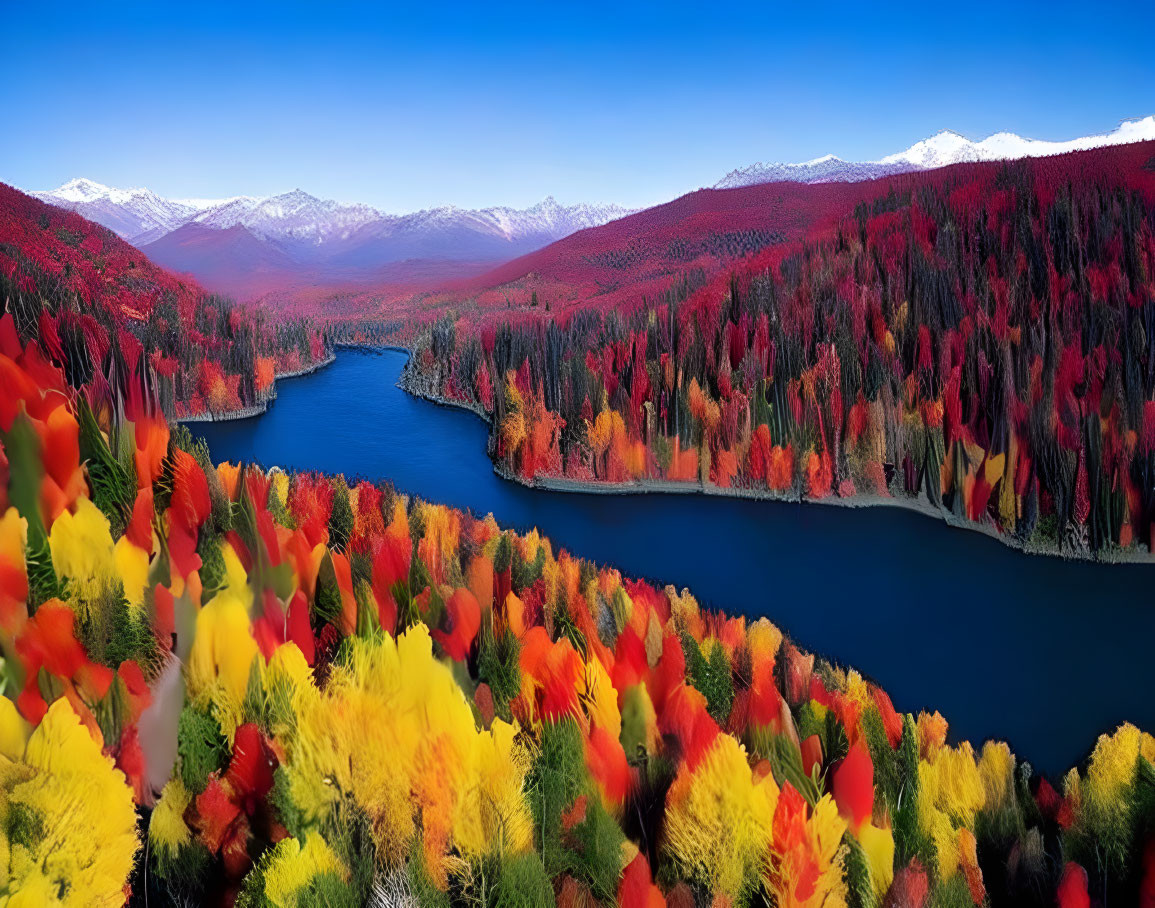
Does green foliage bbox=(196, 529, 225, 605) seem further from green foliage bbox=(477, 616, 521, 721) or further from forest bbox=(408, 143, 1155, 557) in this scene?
forest bbox=(408, 143, 1155, 557)

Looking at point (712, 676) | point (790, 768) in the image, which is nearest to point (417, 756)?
point (790, 768)

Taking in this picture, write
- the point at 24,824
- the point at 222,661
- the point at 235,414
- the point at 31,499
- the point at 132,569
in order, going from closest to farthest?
the point at 24,824 < the point at 222,661 < the point at 132,569 < the point at 31,499 < the point at 235,414

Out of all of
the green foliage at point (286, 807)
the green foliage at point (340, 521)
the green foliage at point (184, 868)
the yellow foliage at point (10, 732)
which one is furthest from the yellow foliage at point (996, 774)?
the green foliage at point (340, 521)

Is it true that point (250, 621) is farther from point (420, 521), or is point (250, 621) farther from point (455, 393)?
point (455, 393)

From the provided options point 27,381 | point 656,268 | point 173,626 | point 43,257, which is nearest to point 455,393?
point 43,257

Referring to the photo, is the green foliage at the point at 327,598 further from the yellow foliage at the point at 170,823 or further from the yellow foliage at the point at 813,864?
the yellow foliage at the point at 813,864

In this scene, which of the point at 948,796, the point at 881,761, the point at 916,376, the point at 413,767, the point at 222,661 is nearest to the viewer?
the point at 413,767

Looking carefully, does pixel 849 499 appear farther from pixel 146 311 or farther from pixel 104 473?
pixel 146 311

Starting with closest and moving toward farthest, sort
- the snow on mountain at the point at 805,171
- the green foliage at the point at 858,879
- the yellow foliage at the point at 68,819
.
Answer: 1. the yellow foliage at the point at 68,819
2. the green foliage at the point at 858,879
3. the snow on mountain at the point at 805,171
